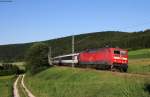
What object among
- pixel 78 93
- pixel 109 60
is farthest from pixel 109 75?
pixel 109 60

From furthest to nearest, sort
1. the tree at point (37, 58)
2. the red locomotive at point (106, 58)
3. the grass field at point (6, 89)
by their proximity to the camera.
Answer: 1. the tree at point (37, 58)
2. the red locomotive at point (106, 58)
3. the grass field at point (6, 89)

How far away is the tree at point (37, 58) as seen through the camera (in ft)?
397

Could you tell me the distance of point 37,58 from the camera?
123 metres

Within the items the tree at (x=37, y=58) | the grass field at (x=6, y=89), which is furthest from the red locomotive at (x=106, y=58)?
the tree at (x=37, y=58)

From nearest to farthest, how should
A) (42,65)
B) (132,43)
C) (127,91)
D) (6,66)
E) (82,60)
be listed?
1. (127,91)
2. (82,60)
3. (42,65)
4. (132,43)
5. (6,66)

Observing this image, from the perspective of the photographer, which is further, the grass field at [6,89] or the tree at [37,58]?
the tree at [37,58]

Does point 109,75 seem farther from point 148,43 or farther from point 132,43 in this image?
point 132,43

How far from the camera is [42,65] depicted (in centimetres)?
12156

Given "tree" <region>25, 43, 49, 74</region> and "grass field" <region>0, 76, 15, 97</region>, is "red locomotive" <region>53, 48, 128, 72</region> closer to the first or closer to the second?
"grass field" <region>0, 76, 15, 97</region>

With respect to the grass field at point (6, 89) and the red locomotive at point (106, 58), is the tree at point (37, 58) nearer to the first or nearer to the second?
the grass field at point (6, 89)

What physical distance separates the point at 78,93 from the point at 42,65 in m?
83.3

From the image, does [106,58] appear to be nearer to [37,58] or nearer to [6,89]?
[6,89]

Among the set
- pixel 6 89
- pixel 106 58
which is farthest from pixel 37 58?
pixel 106 58

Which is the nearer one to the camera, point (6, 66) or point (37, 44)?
point (37, 44)
